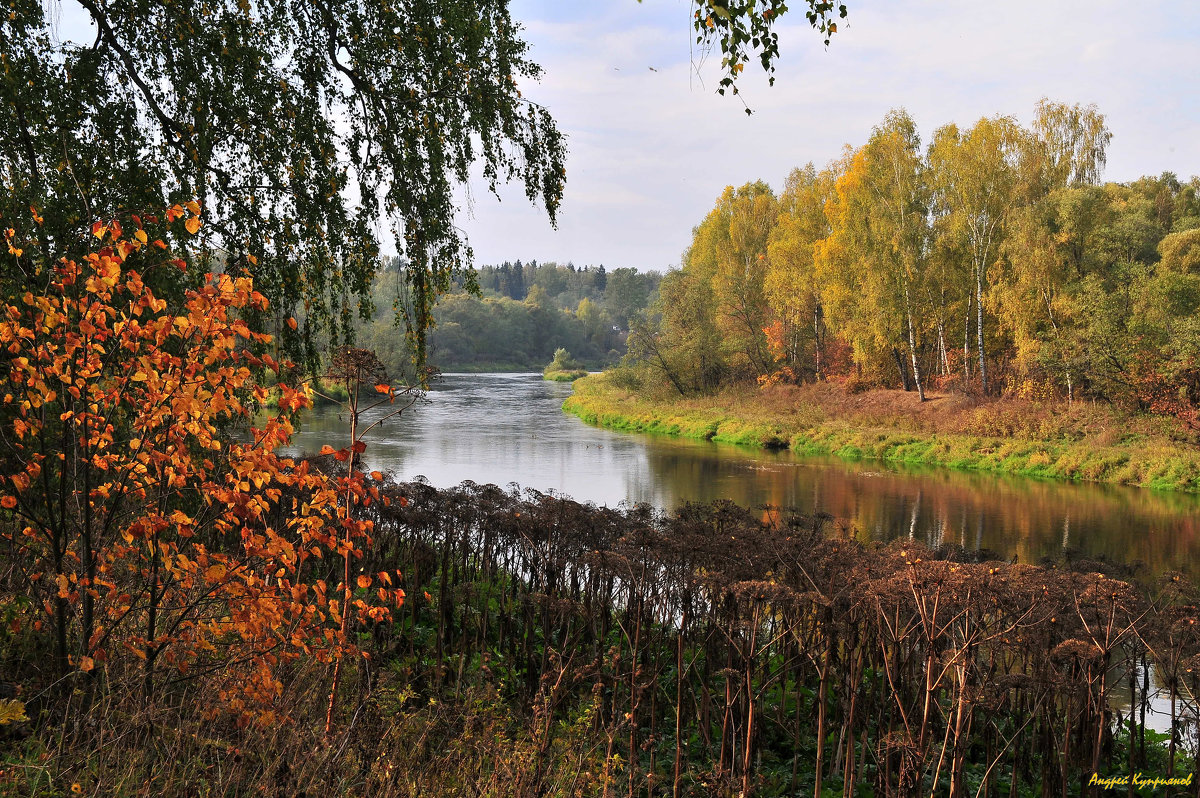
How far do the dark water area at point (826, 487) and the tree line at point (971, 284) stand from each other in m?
5.68

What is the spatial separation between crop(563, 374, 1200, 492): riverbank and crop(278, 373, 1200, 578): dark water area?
93 centimetres

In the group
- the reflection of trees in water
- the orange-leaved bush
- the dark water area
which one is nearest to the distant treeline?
the dark water area

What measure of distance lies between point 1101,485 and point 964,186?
39.2 feet

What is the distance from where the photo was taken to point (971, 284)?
29.9 m

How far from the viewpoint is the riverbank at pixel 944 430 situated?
69.4ft

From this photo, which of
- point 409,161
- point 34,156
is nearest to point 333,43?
point 409,161

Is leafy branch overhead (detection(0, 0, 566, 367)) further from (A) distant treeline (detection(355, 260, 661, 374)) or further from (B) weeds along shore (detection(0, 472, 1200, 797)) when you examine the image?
(A) distant treeline (detection(355, 260, 661, 374))

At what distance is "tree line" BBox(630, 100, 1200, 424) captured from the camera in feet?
76.9

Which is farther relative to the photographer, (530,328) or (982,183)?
(530,328)

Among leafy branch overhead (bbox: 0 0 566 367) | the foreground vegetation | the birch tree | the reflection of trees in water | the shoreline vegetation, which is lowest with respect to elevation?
the reflection of trees in water

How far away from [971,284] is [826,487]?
13.8m

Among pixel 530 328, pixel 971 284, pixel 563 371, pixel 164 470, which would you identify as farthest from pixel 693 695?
pixel 530 328

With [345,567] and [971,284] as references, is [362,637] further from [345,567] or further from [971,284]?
[971,284]

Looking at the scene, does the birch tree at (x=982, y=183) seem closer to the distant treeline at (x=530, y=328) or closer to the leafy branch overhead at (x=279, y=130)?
the leafy branch overhead at (x=279, y=130)
